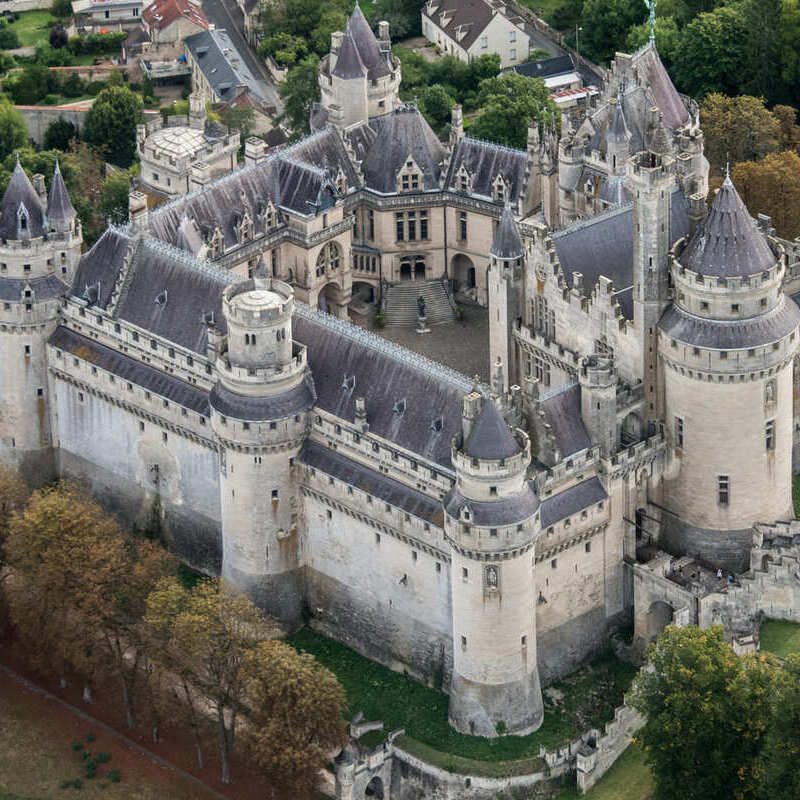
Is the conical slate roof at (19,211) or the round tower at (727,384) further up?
the conical slate roof at (19,211)

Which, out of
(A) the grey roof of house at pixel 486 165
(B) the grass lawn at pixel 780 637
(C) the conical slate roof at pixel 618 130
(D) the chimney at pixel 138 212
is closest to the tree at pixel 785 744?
(B) the grass lawn at pixel 780 637

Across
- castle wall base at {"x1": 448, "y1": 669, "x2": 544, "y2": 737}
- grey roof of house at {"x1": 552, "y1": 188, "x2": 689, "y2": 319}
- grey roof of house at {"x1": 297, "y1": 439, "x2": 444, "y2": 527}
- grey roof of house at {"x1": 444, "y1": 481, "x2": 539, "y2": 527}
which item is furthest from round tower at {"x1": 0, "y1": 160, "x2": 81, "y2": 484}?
castle wall base at {"x1": 448, "y1": 669, "x2": 544, "y2": 737}

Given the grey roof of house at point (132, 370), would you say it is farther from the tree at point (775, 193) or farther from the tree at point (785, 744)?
the tree at point (775, 193)

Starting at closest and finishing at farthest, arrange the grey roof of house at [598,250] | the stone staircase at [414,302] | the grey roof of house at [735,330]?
the grey roof of house at [735,330] < the grey roof of house at [598,250] < the stone staircase at [414,302]

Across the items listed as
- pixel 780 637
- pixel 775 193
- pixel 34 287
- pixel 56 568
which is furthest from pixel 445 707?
pixel 775 193

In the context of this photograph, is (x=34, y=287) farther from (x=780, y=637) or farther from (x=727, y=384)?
(x=780, y=637)

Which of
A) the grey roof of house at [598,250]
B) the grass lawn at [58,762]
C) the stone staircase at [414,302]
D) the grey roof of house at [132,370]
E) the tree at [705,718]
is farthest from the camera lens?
the stone staircase at [414,302]

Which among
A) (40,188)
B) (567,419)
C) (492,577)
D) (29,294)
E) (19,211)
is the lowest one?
(492,577)

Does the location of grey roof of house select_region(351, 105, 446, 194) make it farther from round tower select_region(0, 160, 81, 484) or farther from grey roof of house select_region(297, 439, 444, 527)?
grey roof of house select_region(297, 439, 444, 527)
